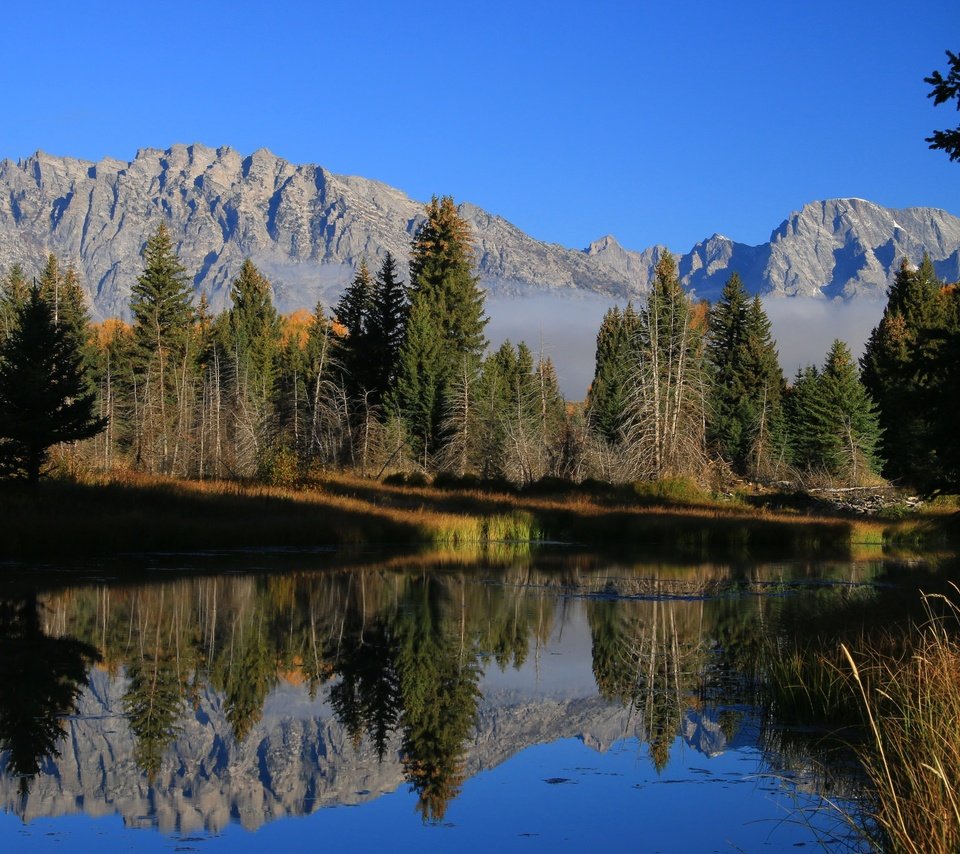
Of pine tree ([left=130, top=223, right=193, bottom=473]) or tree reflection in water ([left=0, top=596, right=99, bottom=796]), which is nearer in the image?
tree reflection in water ([left=0, top=596, right=99, bottom=796])

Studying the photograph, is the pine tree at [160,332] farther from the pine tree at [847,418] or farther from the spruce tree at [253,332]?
the pine tree at [847,418]

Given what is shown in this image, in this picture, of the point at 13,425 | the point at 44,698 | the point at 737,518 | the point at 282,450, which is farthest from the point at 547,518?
the point at 44,698

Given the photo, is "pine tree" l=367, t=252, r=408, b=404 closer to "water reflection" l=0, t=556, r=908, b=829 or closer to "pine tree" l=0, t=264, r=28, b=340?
"pine tree" l=0, t=264, r=28, b=340

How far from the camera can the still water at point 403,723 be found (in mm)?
9336

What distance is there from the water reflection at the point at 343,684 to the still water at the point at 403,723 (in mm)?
46

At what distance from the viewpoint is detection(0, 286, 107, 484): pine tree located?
32969 mm

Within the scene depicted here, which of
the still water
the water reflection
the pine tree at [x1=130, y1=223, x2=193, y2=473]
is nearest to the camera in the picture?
the still water

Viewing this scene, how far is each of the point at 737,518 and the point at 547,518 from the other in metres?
6.75

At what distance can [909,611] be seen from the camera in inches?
637

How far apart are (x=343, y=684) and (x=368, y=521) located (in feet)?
70.6

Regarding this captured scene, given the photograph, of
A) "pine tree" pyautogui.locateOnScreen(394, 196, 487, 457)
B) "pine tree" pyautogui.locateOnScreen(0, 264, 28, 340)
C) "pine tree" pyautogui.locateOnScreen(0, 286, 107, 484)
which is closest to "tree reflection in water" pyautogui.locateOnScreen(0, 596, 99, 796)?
"pine tree" pyautogui.locateOnScreen(0, 286, 107, 484)

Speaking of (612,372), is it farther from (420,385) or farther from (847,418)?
(420,385)

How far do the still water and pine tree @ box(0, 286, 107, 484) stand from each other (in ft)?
38.8

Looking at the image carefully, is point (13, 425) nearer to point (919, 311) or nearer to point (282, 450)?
point (282, 450)
